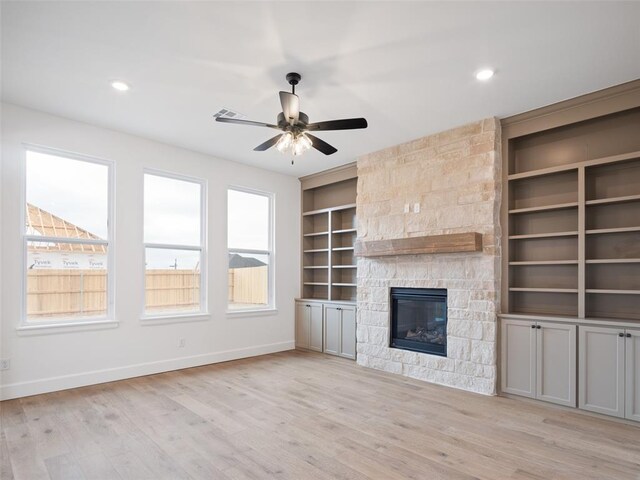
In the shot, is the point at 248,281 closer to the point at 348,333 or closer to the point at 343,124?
the point at 348,333

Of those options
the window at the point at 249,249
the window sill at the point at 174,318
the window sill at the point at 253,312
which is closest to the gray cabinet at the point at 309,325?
the window sill at the point at 253,312

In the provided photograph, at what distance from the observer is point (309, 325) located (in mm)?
6492

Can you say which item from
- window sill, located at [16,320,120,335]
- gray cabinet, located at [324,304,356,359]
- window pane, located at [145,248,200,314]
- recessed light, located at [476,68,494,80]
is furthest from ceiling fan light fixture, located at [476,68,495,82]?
window sill, located at [16,320,120,335]

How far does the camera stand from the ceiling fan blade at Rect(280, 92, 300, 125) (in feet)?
9.87

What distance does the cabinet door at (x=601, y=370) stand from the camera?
3.43 m

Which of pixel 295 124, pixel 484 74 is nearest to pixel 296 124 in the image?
pixel 295 124

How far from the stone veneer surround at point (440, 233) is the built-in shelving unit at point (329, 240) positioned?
80 centimetres

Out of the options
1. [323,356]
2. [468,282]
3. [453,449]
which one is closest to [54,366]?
[323,356]

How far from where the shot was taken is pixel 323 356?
19.8 ft

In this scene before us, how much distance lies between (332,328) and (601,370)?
348 centimetres

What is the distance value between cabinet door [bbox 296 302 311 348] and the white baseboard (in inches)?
20.1

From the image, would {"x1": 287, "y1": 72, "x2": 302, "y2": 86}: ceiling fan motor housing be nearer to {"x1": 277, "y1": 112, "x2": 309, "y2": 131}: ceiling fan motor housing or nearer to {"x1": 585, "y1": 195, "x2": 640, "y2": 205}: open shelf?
{"x1": 277, "y1": 112, "x2": 309, "y2": 131}: ceiling fan motor housing

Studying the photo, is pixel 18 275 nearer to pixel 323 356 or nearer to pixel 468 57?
pixel 323 356

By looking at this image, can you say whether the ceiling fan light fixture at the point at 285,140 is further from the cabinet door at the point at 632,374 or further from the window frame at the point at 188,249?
the cabinet door at the point at 632,374
